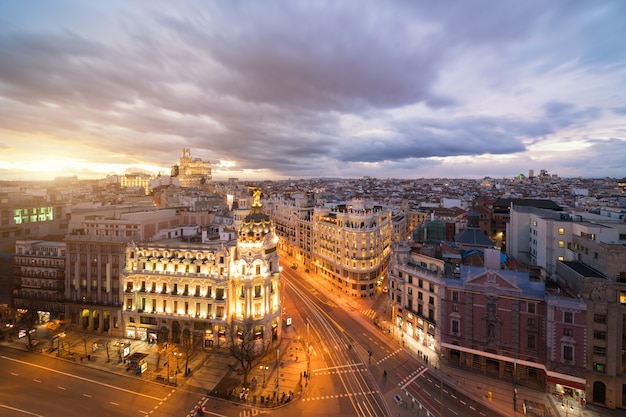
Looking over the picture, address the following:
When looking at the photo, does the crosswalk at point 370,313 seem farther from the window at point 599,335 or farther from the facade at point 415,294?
the window at point 599,335

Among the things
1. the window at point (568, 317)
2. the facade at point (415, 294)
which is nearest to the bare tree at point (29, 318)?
the facade at point (415, 294)

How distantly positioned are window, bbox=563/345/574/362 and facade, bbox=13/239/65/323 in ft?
368

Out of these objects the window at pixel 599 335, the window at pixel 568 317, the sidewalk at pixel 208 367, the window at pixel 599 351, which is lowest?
the sidewalk at pixel 208 367

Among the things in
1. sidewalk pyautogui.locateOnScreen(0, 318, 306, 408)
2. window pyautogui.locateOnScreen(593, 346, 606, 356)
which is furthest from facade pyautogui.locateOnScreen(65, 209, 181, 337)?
window pyautogui.locateOnScreen(593, 346, 606, 356)

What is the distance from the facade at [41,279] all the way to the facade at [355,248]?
81.1 m

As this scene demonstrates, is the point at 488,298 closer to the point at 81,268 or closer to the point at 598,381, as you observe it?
the point at 598,381

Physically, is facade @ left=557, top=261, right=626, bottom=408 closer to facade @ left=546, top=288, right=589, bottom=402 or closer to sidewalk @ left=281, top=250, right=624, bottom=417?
facade @ left=546, top=288, right=589, bottom=402

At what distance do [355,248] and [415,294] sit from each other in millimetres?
34267

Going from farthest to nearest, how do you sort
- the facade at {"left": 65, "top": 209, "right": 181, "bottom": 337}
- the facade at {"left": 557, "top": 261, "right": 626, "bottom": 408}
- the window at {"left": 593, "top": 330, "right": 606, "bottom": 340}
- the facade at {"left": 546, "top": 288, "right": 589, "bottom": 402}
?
1. the facade at {"left": 65, "top": 209, "right": 181, "bottom": 337}
2. the facade at {"left": 546, "top": 288, "right": 589, "bottom": 402}
3. the window at {"left": 593, "top": 330, "right": 606, "bottom": 340}
4. the facade at {"left": 557, "top": 261, "right": 626, "bottom": 408}

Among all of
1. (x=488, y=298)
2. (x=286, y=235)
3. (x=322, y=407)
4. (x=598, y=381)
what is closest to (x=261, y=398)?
(x=322, y=407)

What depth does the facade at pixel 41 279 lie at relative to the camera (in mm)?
81562

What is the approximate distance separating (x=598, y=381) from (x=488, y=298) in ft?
66.4

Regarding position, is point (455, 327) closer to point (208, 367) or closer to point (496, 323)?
point (496, 323)

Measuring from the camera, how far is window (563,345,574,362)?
2165 inches
